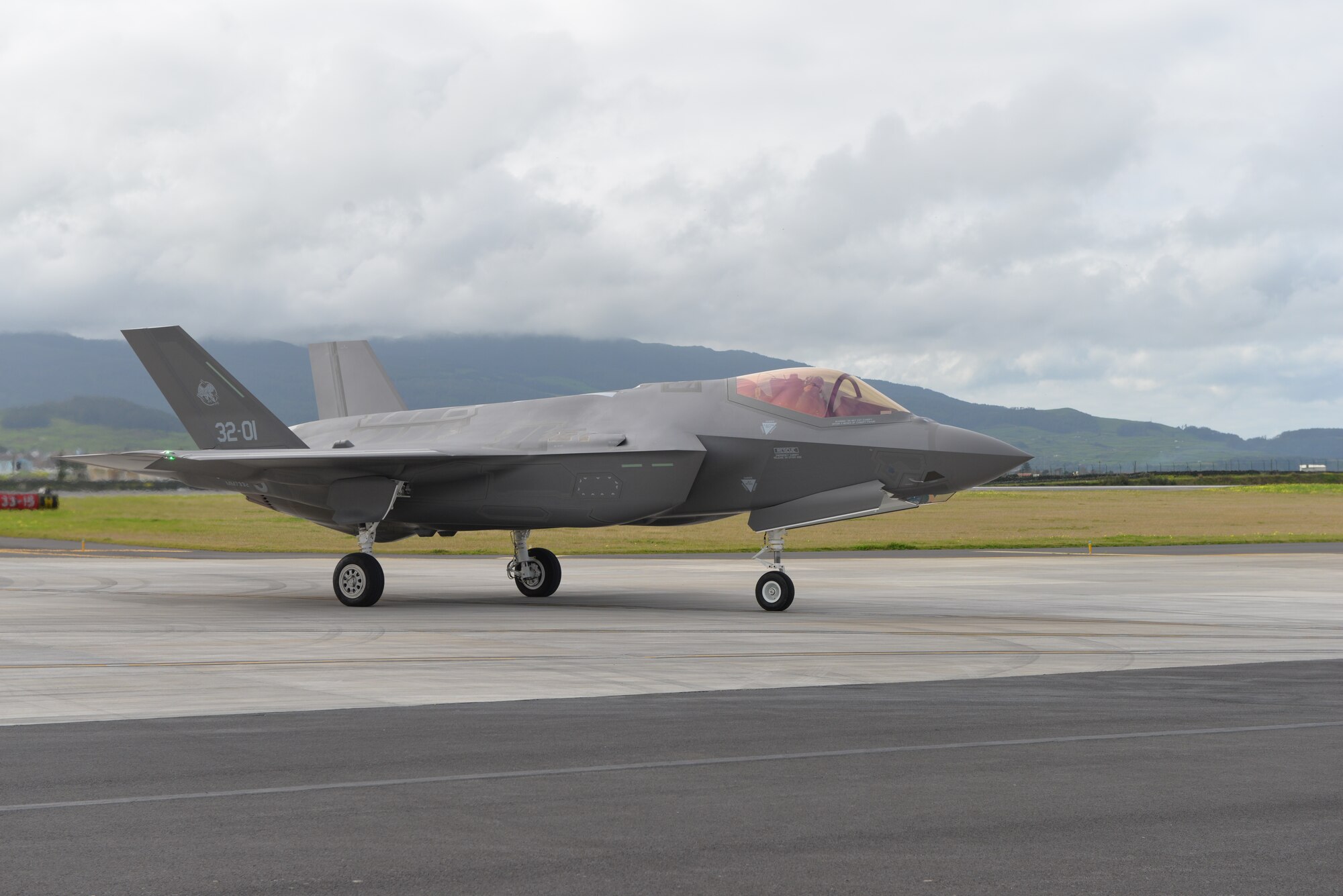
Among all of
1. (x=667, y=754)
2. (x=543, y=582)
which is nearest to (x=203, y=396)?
(x=543, y=582)

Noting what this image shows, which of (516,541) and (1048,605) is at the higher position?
(516,541)

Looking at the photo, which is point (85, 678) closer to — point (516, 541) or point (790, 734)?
point (790, 734)

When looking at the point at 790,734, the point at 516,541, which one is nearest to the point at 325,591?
the point at 516,541

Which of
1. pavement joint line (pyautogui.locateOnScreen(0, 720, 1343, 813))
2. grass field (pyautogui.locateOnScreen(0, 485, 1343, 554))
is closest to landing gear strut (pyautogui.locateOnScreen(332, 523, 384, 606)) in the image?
pavement joint line (pyautogui.locateOnScreen(0, 720, 1343, 813))

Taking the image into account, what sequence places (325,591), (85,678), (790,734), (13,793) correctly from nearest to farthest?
1. (13,793)
2. (790,734)
3. (85,678)
4. (325,591)

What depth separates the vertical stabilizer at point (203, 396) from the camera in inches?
932

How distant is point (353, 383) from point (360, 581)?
6.72 metres

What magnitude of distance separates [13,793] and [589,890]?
365cm

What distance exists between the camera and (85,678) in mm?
12094

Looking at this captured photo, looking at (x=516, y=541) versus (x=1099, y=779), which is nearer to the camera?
(x=1099, y=779)

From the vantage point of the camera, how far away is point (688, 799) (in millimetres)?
7109

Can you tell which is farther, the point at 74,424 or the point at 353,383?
the point at 74,424

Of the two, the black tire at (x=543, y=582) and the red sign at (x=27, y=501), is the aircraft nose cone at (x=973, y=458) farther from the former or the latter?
the red sign at (x=27, y=501)

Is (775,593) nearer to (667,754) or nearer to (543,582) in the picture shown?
(543,582)
